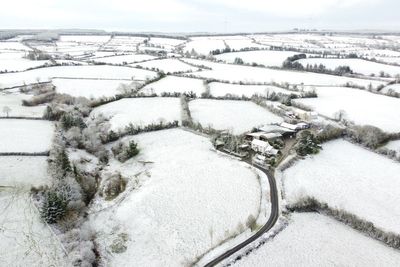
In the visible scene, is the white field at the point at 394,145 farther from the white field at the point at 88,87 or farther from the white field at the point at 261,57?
the white field at the point at 261,57

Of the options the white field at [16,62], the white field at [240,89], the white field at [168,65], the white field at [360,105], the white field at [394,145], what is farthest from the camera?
the white field at [168,65]

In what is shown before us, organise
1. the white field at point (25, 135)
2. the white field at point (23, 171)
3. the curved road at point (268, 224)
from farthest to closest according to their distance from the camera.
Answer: the white field at point (25, 135)
the white field at point (23, 171)
the curved road at point (268, 224)

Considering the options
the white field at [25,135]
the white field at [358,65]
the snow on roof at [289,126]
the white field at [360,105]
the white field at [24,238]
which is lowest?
the white field at [24,238]

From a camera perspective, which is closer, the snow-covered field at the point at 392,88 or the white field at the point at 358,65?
the snow-covered field at the point at 392,88

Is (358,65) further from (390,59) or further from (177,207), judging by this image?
(177,207)

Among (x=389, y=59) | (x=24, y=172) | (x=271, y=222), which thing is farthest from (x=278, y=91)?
(x=389, y=59)

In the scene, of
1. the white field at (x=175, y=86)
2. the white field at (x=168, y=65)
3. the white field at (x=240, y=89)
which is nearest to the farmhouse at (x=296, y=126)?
the white field at (x=240, y=89)

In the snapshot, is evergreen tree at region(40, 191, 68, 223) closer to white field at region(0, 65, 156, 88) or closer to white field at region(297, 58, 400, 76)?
white field at region(0, 65, 156, 88)

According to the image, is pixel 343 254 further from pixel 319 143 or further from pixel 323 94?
pixel 323 94
